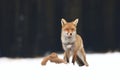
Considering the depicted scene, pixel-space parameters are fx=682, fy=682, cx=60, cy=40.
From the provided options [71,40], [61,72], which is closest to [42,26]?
[71,40]

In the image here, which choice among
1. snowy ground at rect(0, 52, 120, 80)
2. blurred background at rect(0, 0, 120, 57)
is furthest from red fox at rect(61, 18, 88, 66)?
blurred background at rect(0, 0, 120, 57)

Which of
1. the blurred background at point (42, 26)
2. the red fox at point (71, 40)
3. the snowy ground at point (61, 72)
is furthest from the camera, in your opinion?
the blurred background at point (42, 26)

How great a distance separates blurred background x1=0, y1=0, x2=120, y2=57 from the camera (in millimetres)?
12914

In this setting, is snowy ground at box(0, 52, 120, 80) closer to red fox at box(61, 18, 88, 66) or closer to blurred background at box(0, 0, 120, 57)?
red fox at box(61, 18, 88, 66)

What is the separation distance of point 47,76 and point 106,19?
18.9ft

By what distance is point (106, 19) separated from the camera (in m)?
13.3

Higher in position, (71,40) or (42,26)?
(71,40)

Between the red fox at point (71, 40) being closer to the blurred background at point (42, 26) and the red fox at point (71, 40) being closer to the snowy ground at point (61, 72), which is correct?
the snowy ground at point (61, 72)

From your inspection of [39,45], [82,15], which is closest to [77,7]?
[82,15]

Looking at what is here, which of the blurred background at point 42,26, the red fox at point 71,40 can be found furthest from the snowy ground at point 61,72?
the blurred background at point 42,26

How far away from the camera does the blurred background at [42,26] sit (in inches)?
508

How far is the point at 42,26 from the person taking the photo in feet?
42.4

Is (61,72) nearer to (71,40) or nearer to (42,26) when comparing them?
(71,40)

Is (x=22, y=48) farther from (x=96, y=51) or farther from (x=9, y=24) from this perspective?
(x=96, y=51)
